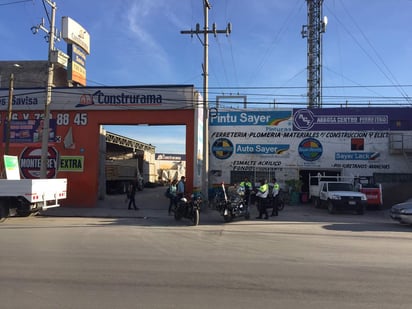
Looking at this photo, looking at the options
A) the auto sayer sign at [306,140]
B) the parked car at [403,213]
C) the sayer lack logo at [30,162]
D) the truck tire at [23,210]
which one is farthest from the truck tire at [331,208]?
the sayer lack logo at [30,162]

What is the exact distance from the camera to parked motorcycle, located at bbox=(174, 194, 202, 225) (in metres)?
14.9

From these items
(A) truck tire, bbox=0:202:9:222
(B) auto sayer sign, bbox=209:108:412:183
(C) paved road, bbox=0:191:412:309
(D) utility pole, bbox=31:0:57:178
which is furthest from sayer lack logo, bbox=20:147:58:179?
(B) auto sayer sign, bbox=209:108:412:183

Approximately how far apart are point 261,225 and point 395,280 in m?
8.26

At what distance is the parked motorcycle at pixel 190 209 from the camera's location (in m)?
14.9

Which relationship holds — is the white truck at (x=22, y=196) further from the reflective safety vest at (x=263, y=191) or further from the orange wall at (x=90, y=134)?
the reflective safety vest at (x=263, y=191)

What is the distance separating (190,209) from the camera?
601 inches

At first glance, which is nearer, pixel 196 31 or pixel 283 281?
pixel 283 281

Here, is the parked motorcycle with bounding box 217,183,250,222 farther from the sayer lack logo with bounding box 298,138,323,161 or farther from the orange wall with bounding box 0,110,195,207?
the sayer lack logo with bounding box 298,138,323,161

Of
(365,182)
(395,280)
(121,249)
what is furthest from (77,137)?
(395,280)

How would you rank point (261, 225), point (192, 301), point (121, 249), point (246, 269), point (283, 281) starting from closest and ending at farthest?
point (192, 301), point (283, 281), point (246, 269), point (121, 249), point (261, 225)

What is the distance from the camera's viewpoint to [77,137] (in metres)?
22.5

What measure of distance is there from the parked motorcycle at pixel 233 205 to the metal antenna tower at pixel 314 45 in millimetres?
31103

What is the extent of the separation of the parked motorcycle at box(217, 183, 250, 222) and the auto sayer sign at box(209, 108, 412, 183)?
32.4 ft

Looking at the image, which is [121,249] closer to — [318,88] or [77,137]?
[77,137]
